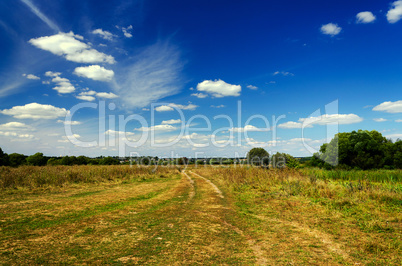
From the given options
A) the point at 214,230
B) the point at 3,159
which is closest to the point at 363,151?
the point at 214,230

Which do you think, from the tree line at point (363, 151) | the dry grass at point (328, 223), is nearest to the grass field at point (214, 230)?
the dry grass at point (328, 223)

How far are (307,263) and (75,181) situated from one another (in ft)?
59.4

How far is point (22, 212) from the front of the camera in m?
7.80

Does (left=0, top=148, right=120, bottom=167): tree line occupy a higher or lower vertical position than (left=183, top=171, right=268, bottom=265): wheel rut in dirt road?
lower

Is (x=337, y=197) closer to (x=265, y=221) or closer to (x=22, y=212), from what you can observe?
(x=265, y=221)

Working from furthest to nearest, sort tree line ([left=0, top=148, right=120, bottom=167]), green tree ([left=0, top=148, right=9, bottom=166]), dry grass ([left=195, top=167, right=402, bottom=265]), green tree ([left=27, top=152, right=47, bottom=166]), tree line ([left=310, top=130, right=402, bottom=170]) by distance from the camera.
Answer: green tree ([left=27, top=152, right=47, bottom=166]) → tree line ([left=0, top=148, right=120, bottom=167]) → green tree ([left=0, top=148, right=9, bottom=166]) → tree line ([left=310, top=130, right=402, bottom=170]) → dry grass ([left=195, top=167, right=402, bottom=265])

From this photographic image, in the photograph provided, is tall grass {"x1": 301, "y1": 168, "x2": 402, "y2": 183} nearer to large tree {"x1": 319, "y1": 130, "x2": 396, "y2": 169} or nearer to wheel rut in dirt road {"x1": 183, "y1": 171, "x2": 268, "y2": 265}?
wheel rut in dirt road {"x1": 183, "y1": 171, "x2": 268, "y2": 265}

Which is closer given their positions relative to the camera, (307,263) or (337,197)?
(307,263)

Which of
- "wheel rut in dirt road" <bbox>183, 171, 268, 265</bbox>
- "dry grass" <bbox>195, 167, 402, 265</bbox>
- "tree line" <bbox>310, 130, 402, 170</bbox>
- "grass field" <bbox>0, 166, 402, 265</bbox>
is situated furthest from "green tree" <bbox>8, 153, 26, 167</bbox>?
"tree line" <bbox>310, 130, 402, 170</bbox>

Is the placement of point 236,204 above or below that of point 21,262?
below

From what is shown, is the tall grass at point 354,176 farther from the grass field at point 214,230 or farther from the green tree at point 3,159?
the green tree at point 3,159

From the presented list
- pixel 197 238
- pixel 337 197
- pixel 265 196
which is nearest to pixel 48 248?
pixel 197 238

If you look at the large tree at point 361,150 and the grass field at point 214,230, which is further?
the large tree at point 361,150

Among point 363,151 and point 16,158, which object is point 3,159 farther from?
point 363,151
